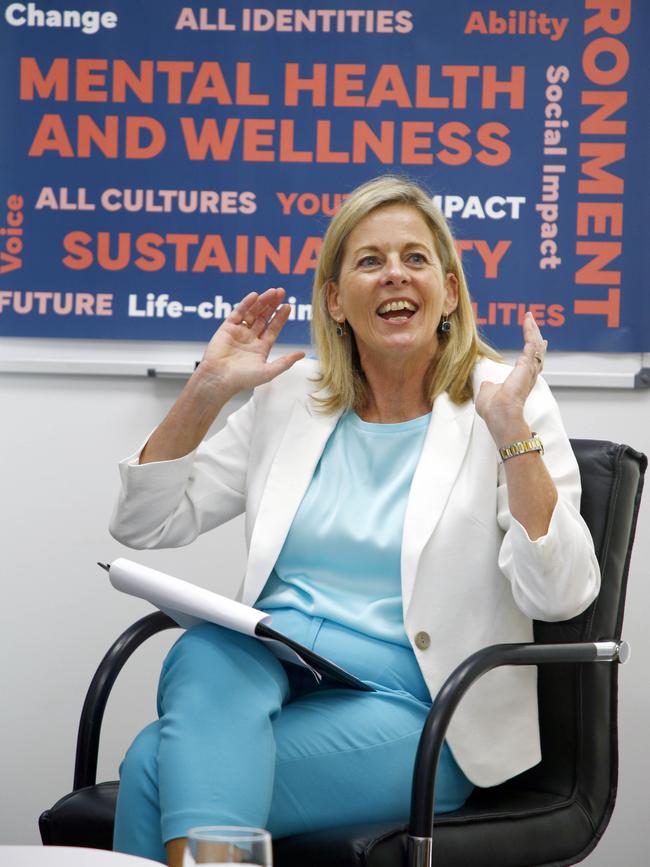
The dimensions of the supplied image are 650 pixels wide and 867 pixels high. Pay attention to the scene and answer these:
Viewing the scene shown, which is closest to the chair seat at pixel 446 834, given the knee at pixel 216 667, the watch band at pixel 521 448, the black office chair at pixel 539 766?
the black office chair at pixel 539 766

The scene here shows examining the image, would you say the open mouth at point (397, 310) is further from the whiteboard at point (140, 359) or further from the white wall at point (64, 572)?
the white wall at point (64, 572)

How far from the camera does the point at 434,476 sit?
188 cm

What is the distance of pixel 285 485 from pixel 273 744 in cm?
56

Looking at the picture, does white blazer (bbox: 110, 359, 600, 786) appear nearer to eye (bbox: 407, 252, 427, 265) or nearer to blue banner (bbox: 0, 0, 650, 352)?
eye (bbox: 407, 252, 427, 265)

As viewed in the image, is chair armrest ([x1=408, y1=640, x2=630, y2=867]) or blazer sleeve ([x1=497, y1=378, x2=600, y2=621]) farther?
blazer sleeve ([x1=497, y1=378, x2=600, y2=621])

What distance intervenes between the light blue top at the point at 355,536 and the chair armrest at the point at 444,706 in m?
0.22

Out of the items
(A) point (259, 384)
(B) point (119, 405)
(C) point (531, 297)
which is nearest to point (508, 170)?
(C) point (531, 297)

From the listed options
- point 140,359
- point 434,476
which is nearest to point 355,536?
point 434,476

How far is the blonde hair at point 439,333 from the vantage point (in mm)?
2049

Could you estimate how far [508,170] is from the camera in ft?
8.54

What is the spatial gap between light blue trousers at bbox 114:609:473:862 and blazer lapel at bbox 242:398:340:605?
119 mm

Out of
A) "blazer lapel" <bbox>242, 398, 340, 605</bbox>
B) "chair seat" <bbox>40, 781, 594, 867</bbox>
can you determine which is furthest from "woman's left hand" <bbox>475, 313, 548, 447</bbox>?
"chair seat" <bbox>40, 781, 594, 867</bbox>

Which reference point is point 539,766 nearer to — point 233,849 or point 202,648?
point 202,648

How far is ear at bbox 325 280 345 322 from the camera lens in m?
2.18
